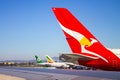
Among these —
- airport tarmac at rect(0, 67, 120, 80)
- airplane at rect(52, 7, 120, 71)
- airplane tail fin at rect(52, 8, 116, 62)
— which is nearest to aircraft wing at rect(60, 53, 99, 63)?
airplane at rect(52, 7, 120, 71)

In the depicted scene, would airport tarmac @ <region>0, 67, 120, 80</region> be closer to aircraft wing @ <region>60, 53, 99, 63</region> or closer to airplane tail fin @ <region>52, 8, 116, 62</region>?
airplane tail fin @ <region>52, 8, 116, 62</region>

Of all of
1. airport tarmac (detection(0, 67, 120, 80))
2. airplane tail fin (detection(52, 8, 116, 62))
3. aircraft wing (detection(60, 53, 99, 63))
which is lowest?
airport tarmac (detection(0, 67, 120, 80))

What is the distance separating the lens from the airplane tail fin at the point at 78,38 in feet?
48.7

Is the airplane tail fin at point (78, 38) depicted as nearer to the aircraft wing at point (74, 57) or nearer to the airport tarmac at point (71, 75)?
the aircraft wing at point (74, 57)

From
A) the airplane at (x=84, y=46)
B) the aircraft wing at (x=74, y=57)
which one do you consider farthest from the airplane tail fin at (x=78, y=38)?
the aircraft wing at (x=74, y=57)

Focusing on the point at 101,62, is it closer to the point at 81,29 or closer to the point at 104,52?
the point at 104,52

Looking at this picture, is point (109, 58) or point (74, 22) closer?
point (109, 58)

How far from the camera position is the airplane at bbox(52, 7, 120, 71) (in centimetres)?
1445

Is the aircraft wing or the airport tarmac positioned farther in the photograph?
the airport tarmac

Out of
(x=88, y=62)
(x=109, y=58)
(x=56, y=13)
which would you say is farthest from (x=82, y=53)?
(x=56, y=13)

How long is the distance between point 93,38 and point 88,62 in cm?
167

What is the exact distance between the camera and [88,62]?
14.6m

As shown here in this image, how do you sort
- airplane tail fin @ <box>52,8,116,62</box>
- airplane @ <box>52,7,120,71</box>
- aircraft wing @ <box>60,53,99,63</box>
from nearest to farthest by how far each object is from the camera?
aircraft wing @ <box>60,53,99,63</box> → airplane @ <box>52,7,120,71</box> → airplane tail fin @ <box>52,8,116,62</box>

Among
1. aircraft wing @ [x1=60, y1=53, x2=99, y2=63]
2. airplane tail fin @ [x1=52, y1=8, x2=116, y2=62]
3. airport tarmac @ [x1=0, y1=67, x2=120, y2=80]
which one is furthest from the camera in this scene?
airport tarmac @ [x1=0, y1=67, x2=120, y2=80]
